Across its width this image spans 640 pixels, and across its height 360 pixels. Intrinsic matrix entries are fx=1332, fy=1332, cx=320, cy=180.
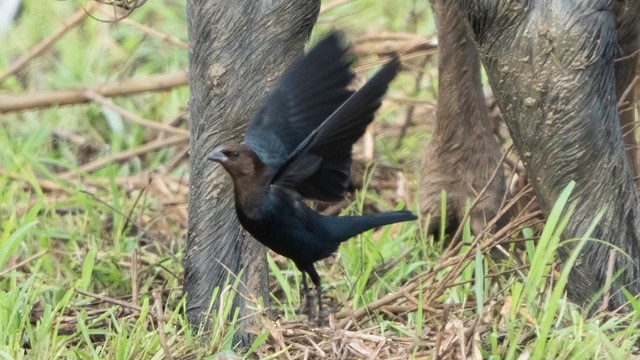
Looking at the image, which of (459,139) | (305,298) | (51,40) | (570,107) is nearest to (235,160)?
(305,298)

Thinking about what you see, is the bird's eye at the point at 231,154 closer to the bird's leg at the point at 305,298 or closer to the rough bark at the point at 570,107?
the bird's leg at the point at 305,298

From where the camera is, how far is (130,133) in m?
6.48

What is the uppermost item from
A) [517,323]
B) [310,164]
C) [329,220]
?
[310,164]

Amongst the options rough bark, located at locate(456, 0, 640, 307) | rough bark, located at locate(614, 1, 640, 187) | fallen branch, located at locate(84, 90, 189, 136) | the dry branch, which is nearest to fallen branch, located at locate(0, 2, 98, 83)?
the dry branch

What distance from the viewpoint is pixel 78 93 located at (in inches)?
240

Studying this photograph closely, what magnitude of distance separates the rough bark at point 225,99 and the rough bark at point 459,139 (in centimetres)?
89

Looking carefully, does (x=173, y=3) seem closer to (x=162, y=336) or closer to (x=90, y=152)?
(x=90, y=152)

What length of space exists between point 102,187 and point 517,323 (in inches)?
105

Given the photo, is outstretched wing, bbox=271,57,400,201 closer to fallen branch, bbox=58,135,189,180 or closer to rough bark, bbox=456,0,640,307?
rough bark, bbox=456,0,640,307

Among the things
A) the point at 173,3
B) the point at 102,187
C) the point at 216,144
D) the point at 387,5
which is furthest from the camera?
the point at 173,3

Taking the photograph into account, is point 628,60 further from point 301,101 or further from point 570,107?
point 301,101

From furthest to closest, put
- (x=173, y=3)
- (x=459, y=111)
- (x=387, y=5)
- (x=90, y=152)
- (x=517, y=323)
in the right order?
(x=173, y=3) < (x=387, y=5) < (x=90, y=152) < (x=459, y=111) < (x=517, y=323)

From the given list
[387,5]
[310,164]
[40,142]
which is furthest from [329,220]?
[387,5]

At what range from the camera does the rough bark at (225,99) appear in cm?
372
